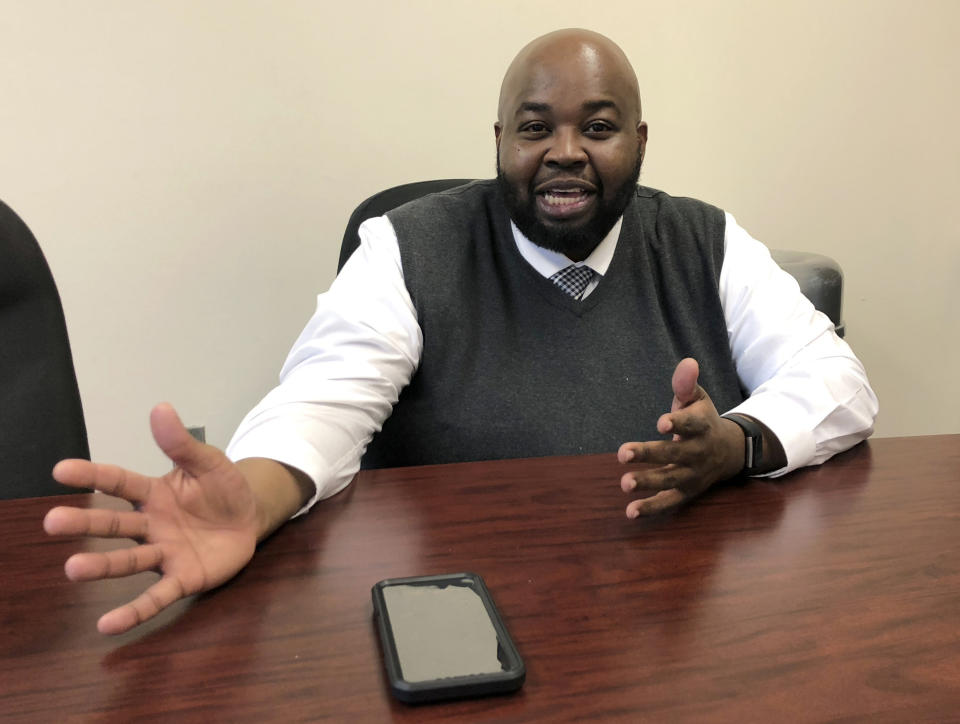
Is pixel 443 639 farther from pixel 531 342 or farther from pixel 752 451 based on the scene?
pixel 531 342

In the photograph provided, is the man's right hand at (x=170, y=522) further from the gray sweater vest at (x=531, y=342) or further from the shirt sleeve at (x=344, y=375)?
the gray sweater vest at (x=531, y=342)

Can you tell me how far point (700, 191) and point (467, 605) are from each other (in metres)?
1.98

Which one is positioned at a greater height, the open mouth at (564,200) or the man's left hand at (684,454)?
the open mouth at (564,200)

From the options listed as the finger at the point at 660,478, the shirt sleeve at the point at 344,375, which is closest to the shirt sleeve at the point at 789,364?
the finger at the point at 660,478

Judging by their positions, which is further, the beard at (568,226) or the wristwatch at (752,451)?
the beard at (568,226)

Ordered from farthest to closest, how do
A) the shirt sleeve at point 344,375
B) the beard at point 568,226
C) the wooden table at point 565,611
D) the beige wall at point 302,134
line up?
the beige wall at point 302,134, the beard at point 568,226, the shirt sleeve at point 344,375, the wooden table at point 565,611

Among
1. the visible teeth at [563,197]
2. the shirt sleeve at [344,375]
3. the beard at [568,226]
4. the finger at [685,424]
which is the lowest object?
the shirt sleeve at [344,375]

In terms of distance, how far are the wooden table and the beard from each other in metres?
0.57

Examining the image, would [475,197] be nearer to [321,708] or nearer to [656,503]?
[656,503]

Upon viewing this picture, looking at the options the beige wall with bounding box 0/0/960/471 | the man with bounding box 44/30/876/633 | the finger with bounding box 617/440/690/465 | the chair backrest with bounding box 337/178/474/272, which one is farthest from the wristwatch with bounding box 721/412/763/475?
the beige wall with bounding box 0/0/960/471

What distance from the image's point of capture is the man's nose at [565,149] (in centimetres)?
146

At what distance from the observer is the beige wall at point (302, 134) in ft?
6.26

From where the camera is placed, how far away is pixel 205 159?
6.53ft

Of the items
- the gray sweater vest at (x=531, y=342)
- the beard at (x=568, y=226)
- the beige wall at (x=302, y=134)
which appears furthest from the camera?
the beige wall at (x=302, y=134)
